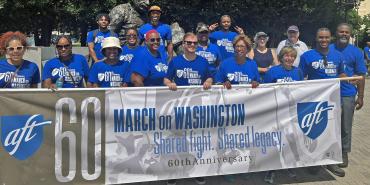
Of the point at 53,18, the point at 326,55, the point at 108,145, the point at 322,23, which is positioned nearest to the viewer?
the point at 108,145

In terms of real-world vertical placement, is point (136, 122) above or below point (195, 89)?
below

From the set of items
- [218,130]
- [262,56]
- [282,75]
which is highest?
[262,56]

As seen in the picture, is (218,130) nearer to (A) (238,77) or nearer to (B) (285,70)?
(A) (238,77)

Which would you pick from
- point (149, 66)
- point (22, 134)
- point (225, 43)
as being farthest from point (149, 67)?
point (225, 43)

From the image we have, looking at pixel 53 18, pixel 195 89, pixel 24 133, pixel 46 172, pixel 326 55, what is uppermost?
pixel 53 18

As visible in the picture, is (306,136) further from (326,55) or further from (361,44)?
(361,44)

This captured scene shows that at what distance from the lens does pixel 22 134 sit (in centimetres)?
430

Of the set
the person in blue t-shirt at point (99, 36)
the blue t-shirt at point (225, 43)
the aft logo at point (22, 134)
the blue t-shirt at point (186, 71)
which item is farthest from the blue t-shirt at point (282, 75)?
the aft logo at point (22, 134)

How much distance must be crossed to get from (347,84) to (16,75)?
13.7ft

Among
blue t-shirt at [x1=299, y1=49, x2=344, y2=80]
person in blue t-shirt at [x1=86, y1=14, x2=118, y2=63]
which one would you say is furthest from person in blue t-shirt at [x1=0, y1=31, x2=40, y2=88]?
blue t-shirt at [x1=299, y1=49, x2=344, y2=80]

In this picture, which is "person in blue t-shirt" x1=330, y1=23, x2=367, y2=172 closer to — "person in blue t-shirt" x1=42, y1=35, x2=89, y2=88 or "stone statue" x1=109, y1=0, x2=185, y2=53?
"person in blue t-shirt" x1=42, y1=35, x2=89, y2=88

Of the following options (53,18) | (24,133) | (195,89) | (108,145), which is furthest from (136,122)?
(53,18)

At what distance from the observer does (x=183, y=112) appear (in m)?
4.86

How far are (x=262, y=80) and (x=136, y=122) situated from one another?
7.27 feet
